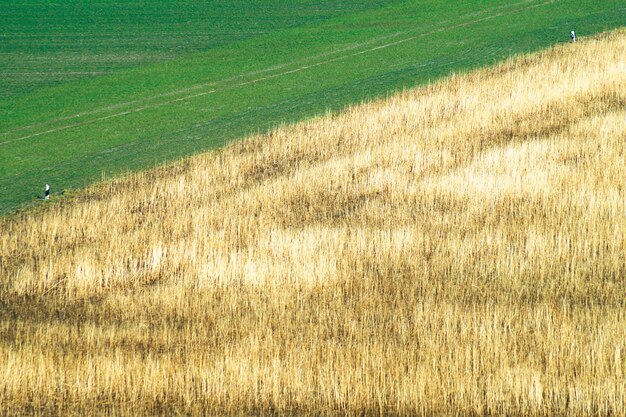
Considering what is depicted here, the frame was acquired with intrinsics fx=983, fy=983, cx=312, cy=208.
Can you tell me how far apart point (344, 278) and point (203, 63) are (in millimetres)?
18807

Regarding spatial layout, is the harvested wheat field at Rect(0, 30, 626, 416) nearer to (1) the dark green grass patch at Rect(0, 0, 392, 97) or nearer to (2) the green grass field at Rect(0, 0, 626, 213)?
(2) the green grass field at Rect(0, 0, 626, 213)

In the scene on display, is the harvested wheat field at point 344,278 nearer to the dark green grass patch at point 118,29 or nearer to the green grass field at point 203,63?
the green grass field at point 203,63

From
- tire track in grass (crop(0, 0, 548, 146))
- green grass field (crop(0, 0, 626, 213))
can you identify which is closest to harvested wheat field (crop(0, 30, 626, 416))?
green grass field (crop(0, 0, 626, 213))

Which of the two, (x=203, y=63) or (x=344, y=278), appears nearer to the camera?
(x=344, y=278)

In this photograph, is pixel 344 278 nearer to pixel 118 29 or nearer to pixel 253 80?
pixel 253 80

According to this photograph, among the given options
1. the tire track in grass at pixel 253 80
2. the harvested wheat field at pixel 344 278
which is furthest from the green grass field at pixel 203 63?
the harvested wheat field at pixel 344 278

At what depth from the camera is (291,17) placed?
3625 centimetres

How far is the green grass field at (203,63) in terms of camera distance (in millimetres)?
17484

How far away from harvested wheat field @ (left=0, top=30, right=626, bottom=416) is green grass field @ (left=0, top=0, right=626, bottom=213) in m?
2.32

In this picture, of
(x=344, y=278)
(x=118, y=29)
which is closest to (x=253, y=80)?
(x=118, y=29)

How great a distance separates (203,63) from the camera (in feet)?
89.4

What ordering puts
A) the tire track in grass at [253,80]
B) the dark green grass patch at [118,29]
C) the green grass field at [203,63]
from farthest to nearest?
the dark green grass patch at [118,29], the tire track in grass at [253,80], the green grass field at [203,63]

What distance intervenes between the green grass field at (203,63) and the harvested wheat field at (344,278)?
2.32 meters

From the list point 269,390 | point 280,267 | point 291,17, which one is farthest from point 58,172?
point 291,17
